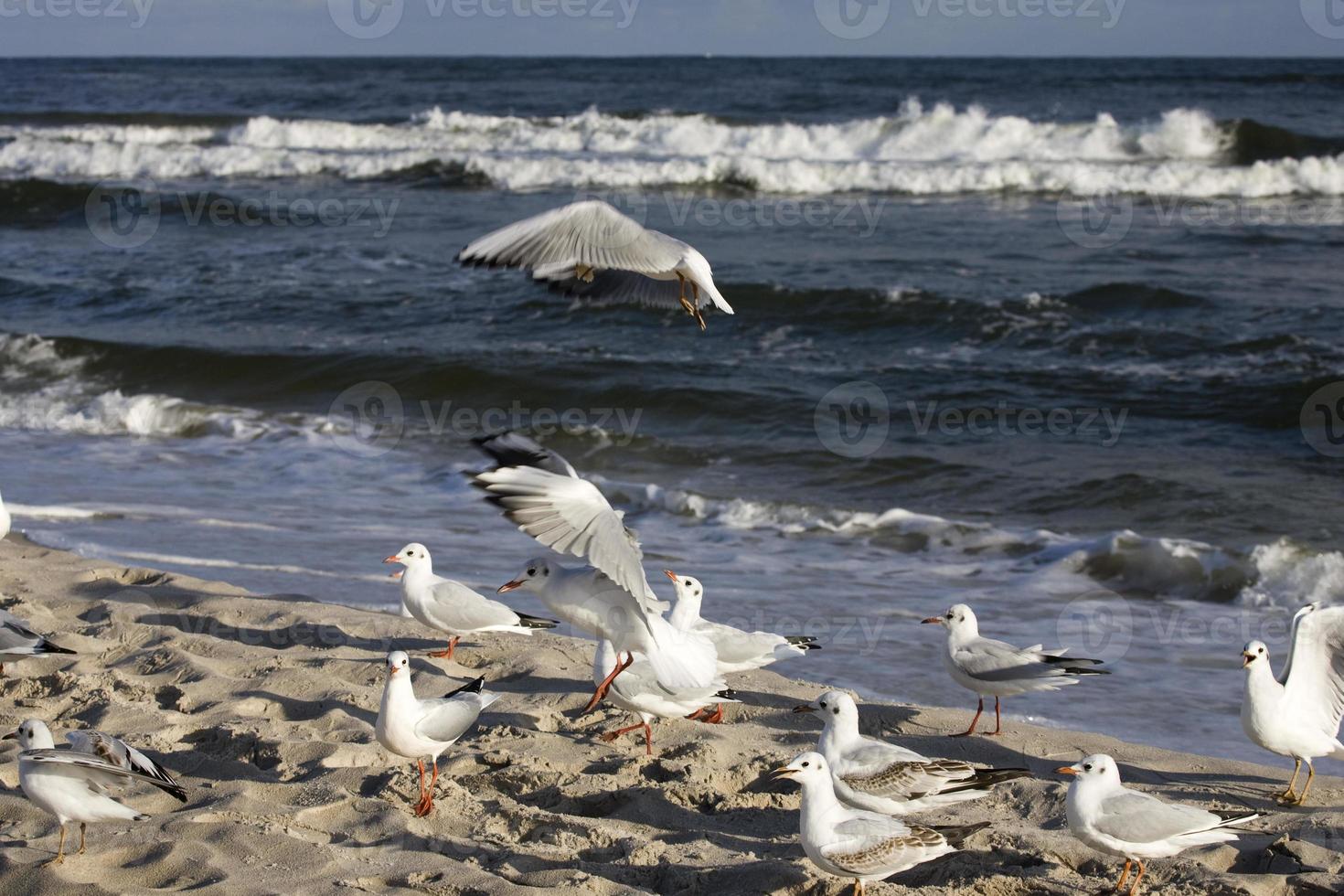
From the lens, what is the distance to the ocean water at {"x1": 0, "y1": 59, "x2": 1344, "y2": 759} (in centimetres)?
758

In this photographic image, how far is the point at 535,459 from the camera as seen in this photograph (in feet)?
16.4

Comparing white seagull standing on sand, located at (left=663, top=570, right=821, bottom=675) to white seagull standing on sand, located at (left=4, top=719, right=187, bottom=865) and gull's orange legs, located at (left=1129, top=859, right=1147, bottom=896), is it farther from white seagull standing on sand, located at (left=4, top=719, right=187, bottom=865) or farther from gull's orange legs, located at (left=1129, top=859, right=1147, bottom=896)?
white seagull standing on sand, located at (left=4, top=719, right=187, bottom=865)

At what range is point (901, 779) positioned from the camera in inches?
169

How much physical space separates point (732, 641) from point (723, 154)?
22927 mm

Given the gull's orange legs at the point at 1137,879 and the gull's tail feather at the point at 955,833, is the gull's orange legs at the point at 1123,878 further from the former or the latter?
the gull's tail feather at the point at 955,833

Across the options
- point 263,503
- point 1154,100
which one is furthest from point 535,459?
point 1154,100

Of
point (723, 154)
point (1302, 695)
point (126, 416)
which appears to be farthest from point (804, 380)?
point (723, 154)

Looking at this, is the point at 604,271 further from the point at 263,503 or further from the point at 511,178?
the point at 511,178

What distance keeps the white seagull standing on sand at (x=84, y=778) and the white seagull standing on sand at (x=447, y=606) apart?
6.16ft

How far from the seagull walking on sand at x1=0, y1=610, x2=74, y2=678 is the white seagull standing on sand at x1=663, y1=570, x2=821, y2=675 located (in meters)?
2.41

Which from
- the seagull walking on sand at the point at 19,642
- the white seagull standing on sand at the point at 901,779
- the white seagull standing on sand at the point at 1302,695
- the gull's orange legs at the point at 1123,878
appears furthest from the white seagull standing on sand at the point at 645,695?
the seagull walking on sand at the point at 19,642

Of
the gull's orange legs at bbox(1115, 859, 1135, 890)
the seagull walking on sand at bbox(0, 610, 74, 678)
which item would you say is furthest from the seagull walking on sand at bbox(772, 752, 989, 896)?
the seagull walking on sand at bbox(0, 610, 74, 678)

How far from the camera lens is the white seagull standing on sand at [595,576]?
4.64 meters

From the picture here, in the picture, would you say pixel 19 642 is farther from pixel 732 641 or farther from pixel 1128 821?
pixel 1128 821
